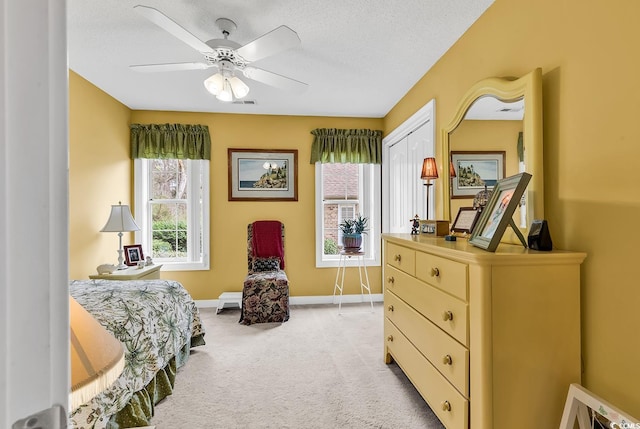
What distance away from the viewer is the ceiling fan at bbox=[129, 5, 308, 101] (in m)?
1.92

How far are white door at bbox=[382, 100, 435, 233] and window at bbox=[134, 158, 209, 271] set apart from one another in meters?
2.44

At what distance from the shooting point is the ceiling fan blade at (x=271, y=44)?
1.93 meters

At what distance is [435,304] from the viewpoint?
1826 mm

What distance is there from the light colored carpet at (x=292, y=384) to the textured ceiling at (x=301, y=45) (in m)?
2.61

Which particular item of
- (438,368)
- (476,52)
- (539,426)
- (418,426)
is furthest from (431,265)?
(476,52)

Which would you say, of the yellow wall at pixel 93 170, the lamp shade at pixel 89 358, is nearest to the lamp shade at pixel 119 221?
the yellow wall at pixel 93 170

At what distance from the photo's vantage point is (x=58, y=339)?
16.8 inches

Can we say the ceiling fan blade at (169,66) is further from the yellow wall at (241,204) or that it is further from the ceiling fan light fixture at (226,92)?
the yellow wall at (241,204)

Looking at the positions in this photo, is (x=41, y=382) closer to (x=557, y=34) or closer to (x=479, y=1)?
(x=557, y=34)

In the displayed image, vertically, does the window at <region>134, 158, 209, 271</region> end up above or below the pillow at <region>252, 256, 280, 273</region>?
above

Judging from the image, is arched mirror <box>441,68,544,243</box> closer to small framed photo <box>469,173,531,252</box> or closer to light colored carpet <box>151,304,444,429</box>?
small framed photo <box>469,173,531,252</box>

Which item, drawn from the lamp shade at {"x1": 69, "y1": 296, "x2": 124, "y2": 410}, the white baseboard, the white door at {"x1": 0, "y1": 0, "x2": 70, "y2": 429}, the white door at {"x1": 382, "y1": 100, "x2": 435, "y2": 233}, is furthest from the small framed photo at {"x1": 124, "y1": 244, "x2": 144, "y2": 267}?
the white door at {"x1": 0, "y1": 0, "x2": 70, "y2": 429}

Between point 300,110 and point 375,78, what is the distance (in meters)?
1.31

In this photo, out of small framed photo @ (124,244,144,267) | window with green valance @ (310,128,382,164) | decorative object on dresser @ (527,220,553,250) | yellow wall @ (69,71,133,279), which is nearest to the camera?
decorative object on dresser @ (527,220,553,250)
